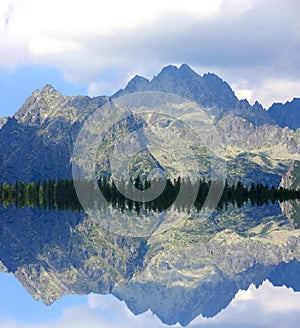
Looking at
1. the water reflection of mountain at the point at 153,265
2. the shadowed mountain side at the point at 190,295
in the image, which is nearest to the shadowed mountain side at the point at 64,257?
the water reflection of mountain at the point at 153,265

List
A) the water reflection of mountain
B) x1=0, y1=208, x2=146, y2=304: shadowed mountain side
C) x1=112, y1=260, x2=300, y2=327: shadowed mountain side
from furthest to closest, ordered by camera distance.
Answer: x1=0, y1=208, x2=146, y2=304: shadowed mountain side → the water reflection of mountain → x1=112, y1=260, x2=300, y2=327: shadowed mountain side

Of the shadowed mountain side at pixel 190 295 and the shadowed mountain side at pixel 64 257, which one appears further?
the shadowed mountain side at pixel 64 257

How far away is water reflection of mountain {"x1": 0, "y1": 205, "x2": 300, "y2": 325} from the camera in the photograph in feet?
196

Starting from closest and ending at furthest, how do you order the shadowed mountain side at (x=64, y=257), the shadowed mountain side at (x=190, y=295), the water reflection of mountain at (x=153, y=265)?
the shadowed mountain side at (x=190, y=295), the water reflection of mountain at (x=153, y=265), the shadowed mountain side at (x=64, y=257)

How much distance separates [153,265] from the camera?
297 ft

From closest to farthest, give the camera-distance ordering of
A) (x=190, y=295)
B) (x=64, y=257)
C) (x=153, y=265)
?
1. (x=190, y=295)
2. (x=153, y=265)
3. (x=64, y=257)

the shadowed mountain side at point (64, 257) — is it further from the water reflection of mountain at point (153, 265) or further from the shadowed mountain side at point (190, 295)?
the shadowed mountain side at point (190, 295)

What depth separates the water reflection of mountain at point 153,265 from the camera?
59781mm

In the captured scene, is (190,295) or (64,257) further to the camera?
(64,257)

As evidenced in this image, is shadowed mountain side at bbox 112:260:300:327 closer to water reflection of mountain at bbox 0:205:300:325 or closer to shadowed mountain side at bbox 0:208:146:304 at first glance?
water reflection of mountain at bbox 0:205:300:325

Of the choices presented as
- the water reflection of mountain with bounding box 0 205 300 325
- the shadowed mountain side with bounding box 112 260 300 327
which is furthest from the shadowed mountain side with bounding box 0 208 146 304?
the shadowed mountain side with bounding box 112 260 300 327

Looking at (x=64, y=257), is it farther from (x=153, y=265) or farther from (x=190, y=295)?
(x=190, y=295)

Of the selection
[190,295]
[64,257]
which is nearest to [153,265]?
[64,257]

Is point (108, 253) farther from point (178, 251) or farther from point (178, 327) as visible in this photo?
point (178, 327)
